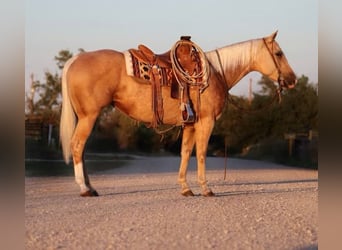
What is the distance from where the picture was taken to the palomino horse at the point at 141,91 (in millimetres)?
6125

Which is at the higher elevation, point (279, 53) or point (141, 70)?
point (279, 53)

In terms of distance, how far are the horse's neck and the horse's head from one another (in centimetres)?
18

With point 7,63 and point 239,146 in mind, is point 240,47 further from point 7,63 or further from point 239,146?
point 239,146

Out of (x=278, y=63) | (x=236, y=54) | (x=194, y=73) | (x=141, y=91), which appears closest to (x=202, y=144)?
(x=194, y=73)

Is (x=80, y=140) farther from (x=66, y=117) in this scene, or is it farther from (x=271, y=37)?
(x=271, y=37)

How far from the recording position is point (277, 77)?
677cm

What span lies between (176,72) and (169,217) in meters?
2.22

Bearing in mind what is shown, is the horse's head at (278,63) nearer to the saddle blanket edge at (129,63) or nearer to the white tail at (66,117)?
the saddle blanket edge at (129,63)

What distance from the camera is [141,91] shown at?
634 cm

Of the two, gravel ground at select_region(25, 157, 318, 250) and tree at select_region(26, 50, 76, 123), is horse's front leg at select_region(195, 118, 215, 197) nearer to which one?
gravel ground at select_region(25, 157, 318, 250)

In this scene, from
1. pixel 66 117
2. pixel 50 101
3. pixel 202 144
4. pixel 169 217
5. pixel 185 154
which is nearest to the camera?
pixel 169 217

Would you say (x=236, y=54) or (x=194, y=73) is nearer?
(x=194, y=73)

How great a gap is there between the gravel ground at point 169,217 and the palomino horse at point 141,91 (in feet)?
1.94

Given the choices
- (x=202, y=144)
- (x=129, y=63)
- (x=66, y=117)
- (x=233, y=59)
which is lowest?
(x=202, y=144)
